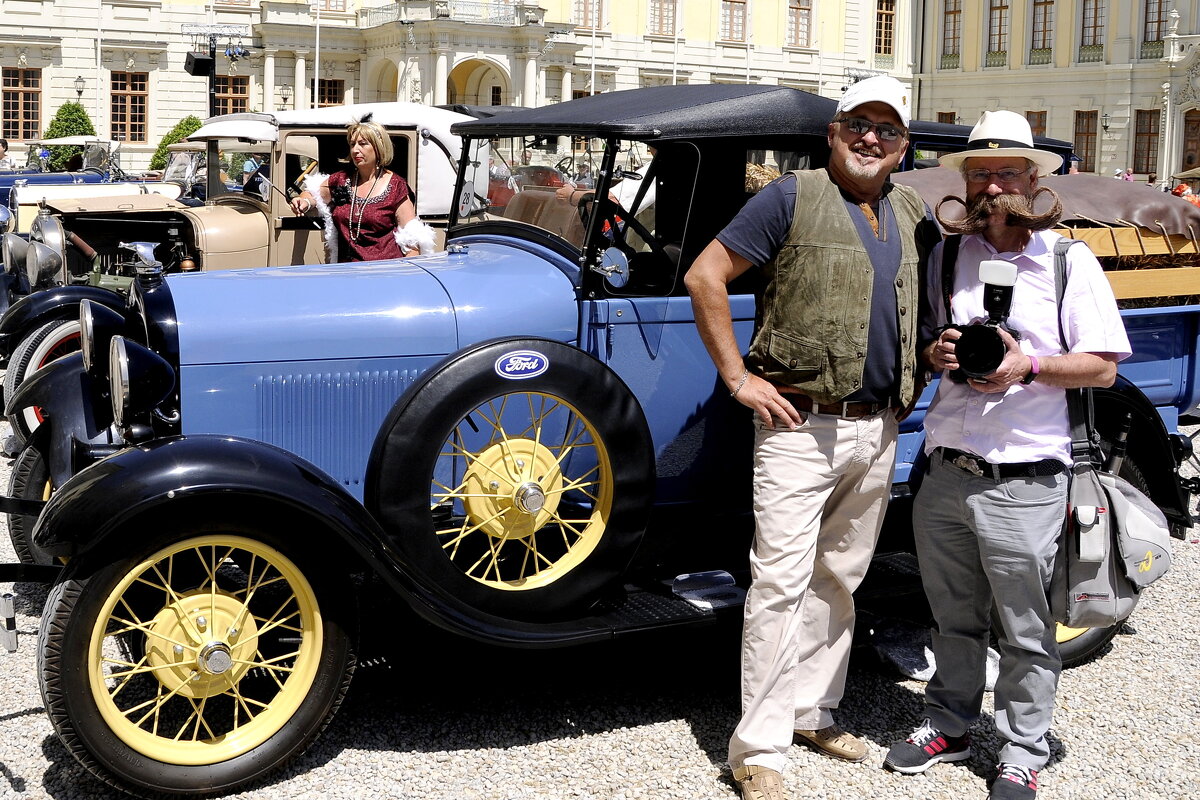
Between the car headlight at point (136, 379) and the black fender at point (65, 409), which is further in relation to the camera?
the black fender at point (65, 409)

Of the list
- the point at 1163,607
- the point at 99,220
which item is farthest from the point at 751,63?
the point at 1163,607

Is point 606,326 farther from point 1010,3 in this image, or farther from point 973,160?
point 1010,3

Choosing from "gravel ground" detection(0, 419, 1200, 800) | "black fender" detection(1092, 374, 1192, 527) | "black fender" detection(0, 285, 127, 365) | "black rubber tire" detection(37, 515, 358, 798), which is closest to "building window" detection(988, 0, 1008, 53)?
"black fender" detection(0, 285, 127, 365)

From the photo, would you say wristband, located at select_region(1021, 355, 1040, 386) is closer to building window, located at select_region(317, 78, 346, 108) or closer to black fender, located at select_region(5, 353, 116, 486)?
black fender, located at select_region(5, 353, 116, 486)

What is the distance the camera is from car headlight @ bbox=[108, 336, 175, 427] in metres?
3.54

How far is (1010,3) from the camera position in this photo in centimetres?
5169

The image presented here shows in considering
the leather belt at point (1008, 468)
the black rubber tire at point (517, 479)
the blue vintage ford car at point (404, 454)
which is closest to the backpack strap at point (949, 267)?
the leather belt at point (1008, 468)

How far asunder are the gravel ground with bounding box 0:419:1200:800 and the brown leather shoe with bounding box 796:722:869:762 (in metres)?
0.03

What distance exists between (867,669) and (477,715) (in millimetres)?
1383

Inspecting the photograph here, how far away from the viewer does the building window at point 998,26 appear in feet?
172

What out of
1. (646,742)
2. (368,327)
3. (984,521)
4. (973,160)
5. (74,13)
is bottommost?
(646,742)

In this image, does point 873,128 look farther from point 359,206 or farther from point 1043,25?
point 1043,25

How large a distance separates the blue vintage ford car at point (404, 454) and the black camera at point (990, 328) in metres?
0.92

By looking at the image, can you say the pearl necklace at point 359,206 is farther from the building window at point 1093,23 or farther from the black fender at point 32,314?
the building window at point 1093,23
